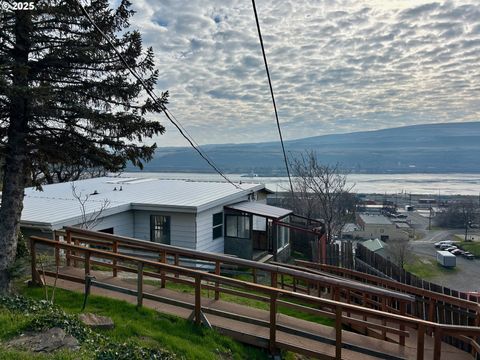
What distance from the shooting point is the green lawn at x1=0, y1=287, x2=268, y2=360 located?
193 inches

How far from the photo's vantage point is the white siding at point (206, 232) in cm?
1498

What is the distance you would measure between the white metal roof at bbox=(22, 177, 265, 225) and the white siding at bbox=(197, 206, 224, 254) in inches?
16.5

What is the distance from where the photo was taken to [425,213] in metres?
76.1

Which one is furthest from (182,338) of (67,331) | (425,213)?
(425,213)

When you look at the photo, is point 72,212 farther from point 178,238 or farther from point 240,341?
point 240,341

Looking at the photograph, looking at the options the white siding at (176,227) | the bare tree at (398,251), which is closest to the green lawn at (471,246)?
the bare tree at (398,251)

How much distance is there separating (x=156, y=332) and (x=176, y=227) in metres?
9.75

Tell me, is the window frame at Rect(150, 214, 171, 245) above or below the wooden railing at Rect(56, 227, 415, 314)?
below

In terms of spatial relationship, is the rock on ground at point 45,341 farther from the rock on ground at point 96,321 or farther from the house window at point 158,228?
the house window at point 158,228

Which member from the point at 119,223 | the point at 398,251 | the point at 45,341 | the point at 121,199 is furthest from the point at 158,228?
the point at 398,251

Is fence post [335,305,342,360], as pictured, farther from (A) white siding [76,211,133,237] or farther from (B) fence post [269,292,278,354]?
(A) white siding [76,211,133,237]

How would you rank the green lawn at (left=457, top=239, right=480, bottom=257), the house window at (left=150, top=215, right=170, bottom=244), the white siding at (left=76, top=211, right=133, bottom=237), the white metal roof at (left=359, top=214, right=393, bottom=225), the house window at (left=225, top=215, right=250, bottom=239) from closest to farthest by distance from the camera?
the white siding at (left=76, top=211, right=133, bottom=237) < the house window at (left=150, top=215, right=170, bottom=244) < the house window at (left=225, top=215, right=250, bottom=239) < the green lawn at (left=457, top=239, right=480, bottom=257) < the white metal roof at (left=359, top=214, right=393, bottom=225)

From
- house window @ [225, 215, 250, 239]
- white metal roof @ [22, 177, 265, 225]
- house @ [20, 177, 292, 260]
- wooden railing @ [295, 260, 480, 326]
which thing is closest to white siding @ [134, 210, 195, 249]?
house @ [20, 177, 292, 260]

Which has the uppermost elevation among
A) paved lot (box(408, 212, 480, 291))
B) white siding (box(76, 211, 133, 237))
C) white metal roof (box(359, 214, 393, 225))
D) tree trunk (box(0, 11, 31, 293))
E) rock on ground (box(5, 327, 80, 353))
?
tree trunk (box(0, 11, 31, 293))
